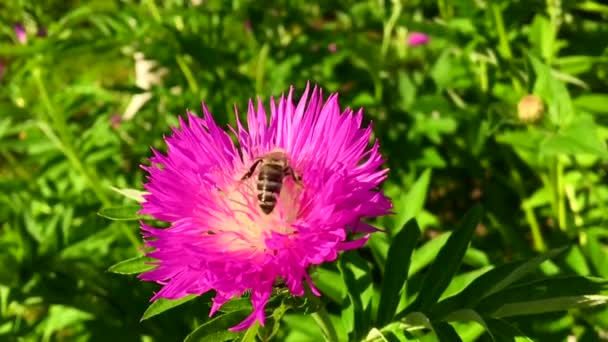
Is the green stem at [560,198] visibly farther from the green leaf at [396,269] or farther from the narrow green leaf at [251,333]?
the narrow green leaf at [251,333]

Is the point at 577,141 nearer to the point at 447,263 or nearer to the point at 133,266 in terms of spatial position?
the point at 447,263

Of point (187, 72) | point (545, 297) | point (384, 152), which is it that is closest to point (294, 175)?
point (545, 297)

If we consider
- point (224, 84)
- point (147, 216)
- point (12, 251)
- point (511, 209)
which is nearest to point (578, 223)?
point (511, 209)

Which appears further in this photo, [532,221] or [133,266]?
[532,221]

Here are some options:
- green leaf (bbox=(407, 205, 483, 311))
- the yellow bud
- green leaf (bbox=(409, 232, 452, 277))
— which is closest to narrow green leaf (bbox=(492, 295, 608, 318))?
green leaf (bbox=(407, 205, 483, 311))

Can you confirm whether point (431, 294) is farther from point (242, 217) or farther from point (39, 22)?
point (39, 22)
